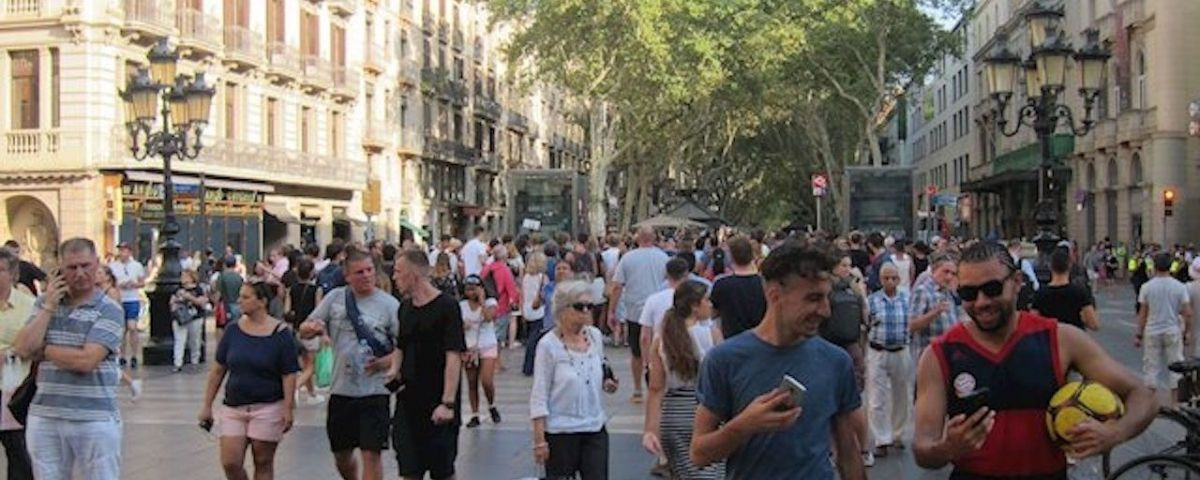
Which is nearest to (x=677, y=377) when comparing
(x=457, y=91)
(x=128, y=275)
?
(x=128, y=275)

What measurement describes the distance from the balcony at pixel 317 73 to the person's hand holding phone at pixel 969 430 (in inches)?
1550

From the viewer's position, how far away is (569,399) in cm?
666

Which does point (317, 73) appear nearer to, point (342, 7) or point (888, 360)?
point (342, 7)

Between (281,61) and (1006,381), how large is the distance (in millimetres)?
37808

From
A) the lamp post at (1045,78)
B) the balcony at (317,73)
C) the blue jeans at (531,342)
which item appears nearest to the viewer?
the lamp post at (1045,78)

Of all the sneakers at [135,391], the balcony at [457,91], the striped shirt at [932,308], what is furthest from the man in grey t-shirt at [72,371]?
the balcony at [457,91]

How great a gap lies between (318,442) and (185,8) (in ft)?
84.7

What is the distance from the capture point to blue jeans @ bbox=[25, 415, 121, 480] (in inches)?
235

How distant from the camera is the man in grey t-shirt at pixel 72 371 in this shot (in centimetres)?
591

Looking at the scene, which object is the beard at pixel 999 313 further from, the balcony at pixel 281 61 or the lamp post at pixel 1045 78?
the balcony at pixel 281 61

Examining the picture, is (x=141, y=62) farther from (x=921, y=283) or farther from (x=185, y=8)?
(x=921, y=283)

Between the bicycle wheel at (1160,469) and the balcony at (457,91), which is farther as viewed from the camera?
the balcony at (457,91)

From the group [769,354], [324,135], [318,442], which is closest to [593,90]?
[324,135]

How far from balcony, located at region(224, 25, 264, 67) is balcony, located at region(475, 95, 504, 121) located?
2625 cm
